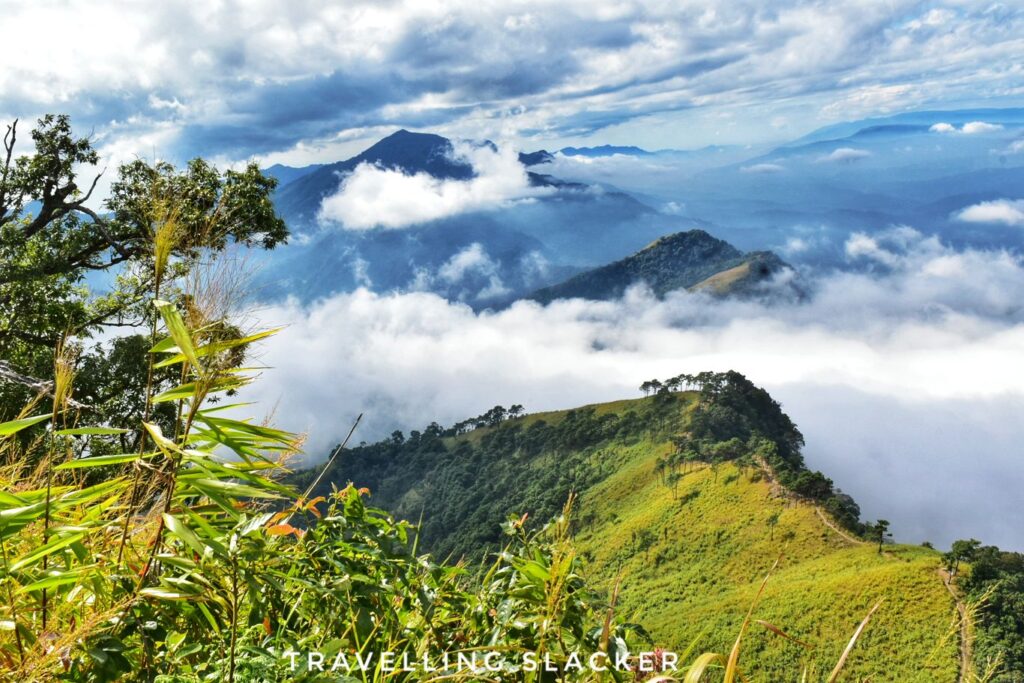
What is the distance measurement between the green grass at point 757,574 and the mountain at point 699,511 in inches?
7.7

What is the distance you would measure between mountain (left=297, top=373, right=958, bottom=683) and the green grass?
197 millimetres

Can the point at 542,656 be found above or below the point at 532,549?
below

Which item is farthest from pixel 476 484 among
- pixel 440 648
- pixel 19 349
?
pixel 440 648

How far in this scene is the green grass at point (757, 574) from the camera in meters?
57.7

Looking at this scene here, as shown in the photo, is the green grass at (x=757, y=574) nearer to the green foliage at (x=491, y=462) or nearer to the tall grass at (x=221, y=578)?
the green foliage at (x=491, y=462)

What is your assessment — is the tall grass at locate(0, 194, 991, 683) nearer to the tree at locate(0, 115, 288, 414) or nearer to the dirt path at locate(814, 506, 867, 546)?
the tree at locate(0, 115, 288, 414)

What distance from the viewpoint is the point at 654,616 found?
2840 inches

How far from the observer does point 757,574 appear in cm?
8131

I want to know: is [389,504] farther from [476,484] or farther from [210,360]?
[210,360]

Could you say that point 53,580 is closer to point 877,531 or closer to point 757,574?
point 877,531

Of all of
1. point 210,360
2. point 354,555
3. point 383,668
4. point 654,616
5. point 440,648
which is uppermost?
point 210,360

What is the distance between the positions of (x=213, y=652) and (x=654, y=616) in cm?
7727

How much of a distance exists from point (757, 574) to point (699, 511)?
1372 cm

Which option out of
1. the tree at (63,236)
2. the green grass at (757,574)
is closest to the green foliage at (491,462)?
the green grass at (757,574)
